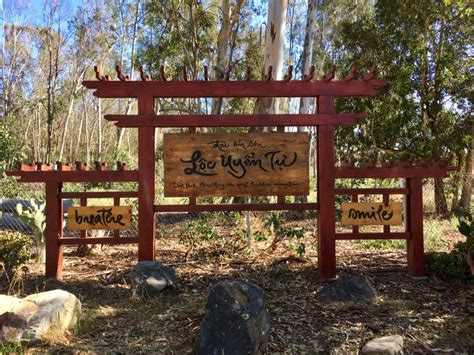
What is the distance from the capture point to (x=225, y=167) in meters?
5.40

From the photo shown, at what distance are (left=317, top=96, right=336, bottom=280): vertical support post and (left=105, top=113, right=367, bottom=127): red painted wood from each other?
0.11m

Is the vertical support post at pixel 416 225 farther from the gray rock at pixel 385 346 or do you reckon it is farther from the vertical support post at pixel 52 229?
the vertical support post at pixel 52 229

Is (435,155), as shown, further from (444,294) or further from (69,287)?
(69,287)

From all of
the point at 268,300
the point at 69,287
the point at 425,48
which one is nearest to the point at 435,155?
the point at 425,48

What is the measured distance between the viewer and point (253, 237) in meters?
7.12

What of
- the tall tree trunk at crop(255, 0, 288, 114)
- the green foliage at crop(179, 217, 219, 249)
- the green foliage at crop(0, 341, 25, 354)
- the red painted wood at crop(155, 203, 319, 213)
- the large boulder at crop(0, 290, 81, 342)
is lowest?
the green foliage at crop(0, 341, 25, 354)

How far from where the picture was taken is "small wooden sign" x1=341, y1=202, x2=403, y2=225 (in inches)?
214

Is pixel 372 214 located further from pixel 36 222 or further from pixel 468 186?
pixel 468 186

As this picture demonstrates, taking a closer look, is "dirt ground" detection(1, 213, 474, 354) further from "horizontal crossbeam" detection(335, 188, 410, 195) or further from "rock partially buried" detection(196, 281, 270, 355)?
"horizontal crossbeam" detection(335, 188, 410, 195)

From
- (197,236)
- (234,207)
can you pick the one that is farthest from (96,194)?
(197,236)

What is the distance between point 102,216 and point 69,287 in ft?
2.98

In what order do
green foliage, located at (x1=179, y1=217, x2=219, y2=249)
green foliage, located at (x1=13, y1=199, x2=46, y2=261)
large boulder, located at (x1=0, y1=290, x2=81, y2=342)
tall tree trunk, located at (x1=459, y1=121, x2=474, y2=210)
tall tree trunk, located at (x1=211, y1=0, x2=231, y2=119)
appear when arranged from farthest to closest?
tall tree trunk, located at (x1=211, y1=0, x2=231, y2=119) < tall tree trunk, located at (x1=459, y1=121, x2=474, y2=210) < green foliage, located at (x1=179, y1=217, x2=219, y2=249) < green foliage, located at (x1=13, y1=199, x2=46, y2=261) < large boulder, located at (x1=0, y1=290, x2=81, y2=342)

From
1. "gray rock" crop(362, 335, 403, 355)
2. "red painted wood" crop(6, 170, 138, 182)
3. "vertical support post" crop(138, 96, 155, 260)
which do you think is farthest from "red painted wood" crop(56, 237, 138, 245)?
"gray rock" crop(362, 335, 403, 355)

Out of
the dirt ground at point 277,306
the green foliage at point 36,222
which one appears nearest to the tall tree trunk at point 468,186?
the dirt ground at point 277,306
